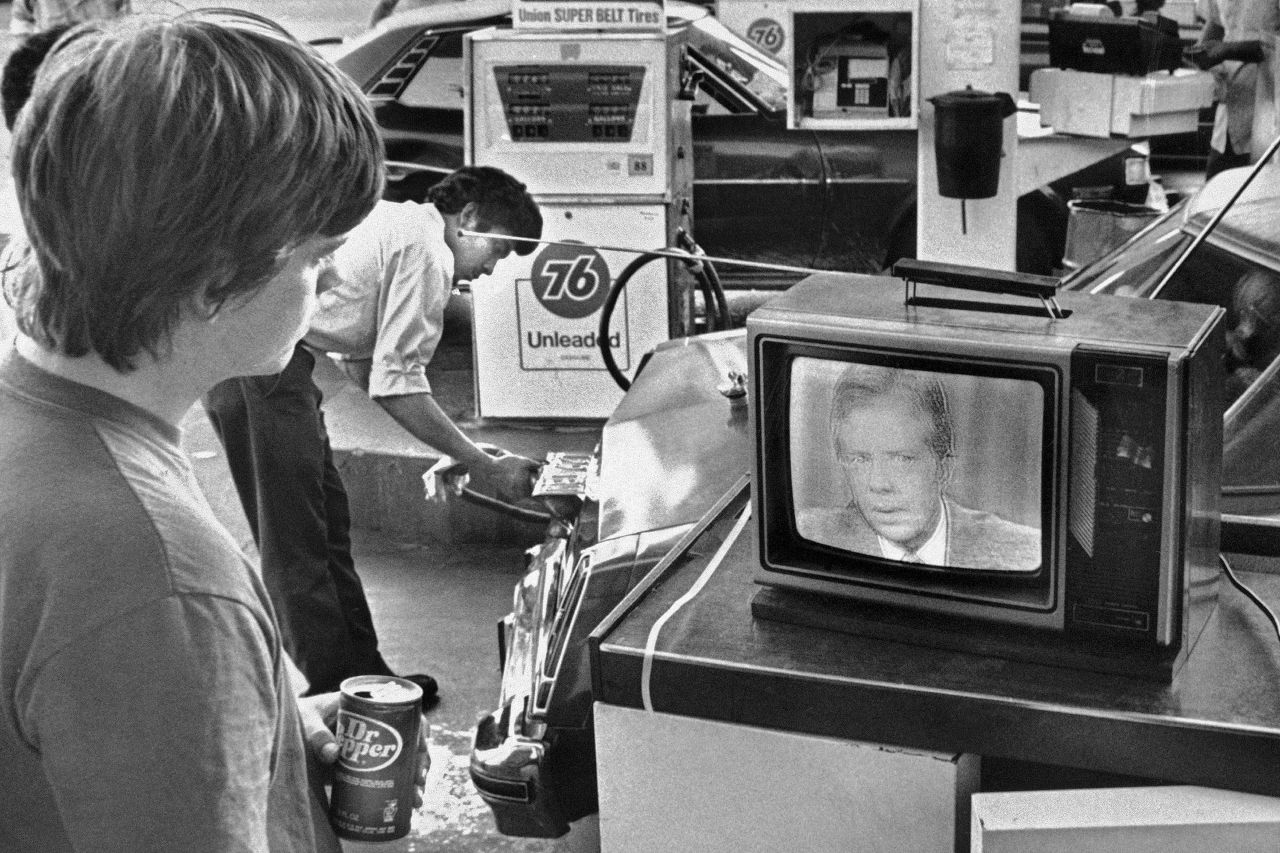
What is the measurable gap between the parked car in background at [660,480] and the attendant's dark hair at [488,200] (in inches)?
33.4

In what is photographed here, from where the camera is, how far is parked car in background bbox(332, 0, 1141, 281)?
809 centimetres

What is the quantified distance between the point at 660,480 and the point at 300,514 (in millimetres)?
1546

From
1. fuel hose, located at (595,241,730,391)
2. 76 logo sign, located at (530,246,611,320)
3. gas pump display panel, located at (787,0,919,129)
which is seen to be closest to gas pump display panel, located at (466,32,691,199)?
76 logo sign, located at (530,246,611,320)

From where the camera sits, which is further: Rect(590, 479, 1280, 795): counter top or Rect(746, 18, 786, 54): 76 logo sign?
Rect(746, 18, 786, 54): 76 logo sign

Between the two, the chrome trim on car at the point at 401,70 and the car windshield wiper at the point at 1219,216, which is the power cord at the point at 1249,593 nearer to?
the car windshield wiper at the point at 1219,216

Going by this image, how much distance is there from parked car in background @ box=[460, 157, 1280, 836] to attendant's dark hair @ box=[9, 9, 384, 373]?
887 millimetres

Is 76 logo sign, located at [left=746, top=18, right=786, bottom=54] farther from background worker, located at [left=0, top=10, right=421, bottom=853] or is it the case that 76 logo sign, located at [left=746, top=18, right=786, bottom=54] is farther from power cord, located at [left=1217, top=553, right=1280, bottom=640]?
background worker, located at [left=0, top=10, right=421, bottom=853]

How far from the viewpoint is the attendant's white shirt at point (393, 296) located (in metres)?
4.28

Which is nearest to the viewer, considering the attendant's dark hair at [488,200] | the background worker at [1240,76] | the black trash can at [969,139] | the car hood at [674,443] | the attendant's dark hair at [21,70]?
the car hood at [674,443]

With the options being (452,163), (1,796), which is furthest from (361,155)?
(452,163)

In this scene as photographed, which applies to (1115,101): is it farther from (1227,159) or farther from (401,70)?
(401,70)

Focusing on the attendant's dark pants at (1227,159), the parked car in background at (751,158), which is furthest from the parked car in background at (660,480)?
the attendant's dark pants at (1227,159)

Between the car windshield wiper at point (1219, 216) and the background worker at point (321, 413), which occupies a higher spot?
the car windshield wiper at point (1219, 216)

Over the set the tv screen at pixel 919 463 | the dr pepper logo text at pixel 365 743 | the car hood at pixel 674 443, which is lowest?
the dr pepper logo text at pixel 365 743
